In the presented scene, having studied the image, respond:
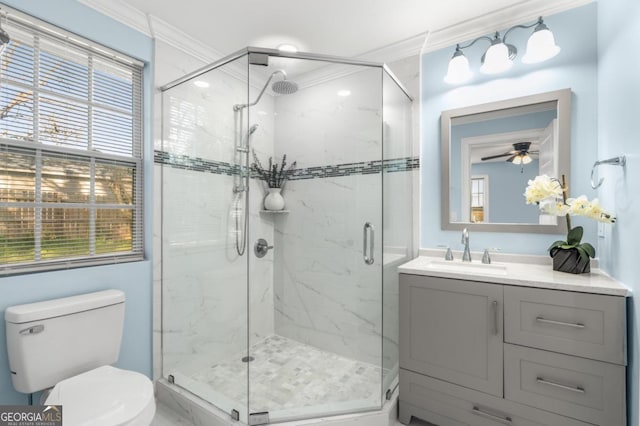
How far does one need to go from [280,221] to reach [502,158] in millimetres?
1562

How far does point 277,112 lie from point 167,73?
845mm

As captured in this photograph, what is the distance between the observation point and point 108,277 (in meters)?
1.77

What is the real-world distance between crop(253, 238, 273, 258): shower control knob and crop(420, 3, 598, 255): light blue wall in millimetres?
1153

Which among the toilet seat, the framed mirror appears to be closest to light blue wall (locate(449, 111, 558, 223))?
the framed mirror

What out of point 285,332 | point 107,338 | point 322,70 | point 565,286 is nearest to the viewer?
point 565,286

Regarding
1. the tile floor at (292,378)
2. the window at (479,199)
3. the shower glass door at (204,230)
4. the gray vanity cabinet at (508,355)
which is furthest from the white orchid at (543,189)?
the shower glass door at (204,230)

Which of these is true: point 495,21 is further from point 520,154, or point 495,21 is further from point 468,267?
point 468,267

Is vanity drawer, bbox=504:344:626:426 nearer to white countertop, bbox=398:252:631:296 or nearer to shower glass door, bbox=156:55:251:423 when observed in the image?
white countertop, bbox=398:252:631:296

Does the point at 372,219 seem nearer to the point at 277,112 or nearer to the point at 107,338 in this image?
the point at 277,112

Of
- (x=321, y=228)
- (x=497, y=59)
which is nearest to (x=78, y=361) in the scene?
(x=321, y=228)

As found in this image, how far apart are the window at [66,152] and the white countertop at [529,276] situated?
6.06ft

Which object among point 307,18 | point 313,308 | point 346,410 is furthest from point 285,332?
point 307,18

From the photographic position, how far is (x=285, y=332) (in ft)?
7.20

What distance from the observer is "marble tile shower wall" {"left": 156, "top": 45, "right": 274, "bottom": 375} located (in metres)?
1.95
